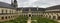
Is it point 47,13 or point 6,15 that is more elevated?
point 6,15

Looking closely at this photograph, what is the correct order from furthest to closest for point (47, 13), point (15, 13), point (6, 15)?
point (15, 13)
point (47, 13)
point (6, 15)

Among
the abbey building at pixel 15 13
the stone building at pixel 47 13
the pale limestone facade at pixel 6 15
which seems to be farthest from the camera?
the stone building at pixel 47 13

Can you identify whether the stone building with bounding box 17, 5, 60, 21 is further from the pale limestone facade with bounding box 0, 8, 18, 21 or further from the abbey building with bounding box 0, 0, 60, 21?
the pale limestone facade with bounding box 0, 8, 18, 21

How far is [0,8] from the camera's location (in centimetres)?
3144

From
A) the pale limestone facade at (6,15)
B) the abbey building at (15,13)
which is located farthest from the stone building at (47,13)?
the pale limestone facade at (6,15)

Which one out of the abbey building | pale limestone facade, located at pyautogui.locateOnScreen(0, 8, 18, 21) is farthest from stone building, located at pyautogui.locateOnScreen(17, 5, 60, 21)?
pale limestone facade, located at pyautogui.locateOnScreen(0, 8, 18, 21)

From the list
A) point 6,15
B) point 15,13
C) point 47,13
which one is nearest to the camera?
point 6,15

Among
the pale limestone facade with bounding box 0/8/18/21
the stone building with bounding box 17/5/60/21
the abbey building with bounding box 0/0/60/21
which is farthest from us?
the stone building with bounding box 17/5/60/21

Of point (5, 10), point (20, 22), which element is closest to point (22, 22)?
point (20, 22)

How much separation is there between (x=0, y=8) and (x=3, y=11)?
3.18 feet

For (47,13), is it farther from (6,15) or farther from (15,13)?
(6,15)

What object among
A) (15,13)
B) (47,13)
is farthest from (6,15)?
(47,13)

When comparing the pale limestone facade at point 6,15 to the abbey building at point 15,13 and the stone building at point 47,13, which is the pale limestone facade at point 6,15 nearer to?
the abbey building at point 15,13

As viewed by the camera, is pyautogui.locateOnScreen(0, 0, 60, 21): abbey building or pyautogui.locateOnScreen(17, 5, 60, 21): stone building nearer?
pyautogui.locateOnScreen(0, 0, 60, 21): abbey building
